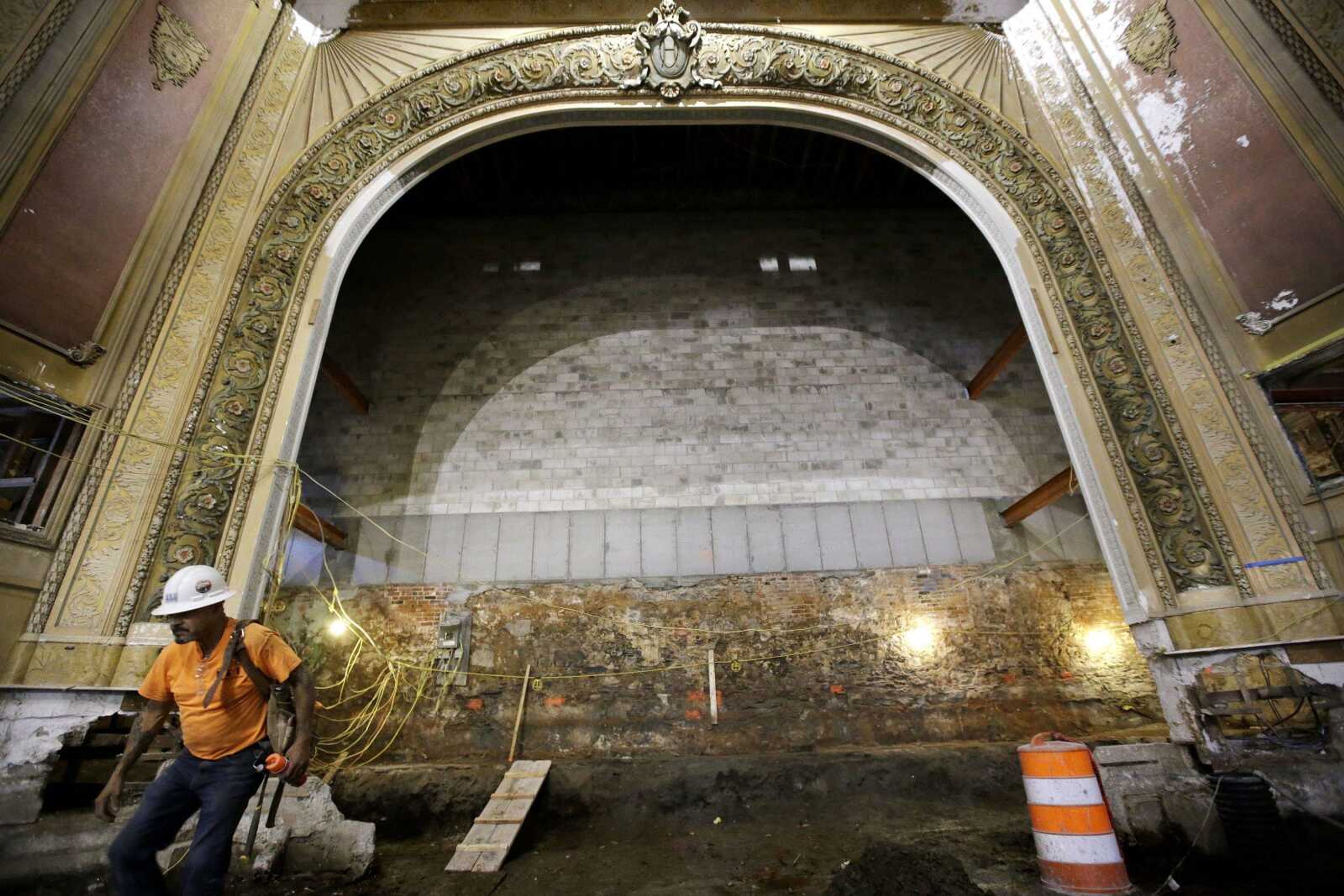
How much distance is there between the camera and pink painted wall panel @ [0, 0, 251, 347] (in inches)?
142

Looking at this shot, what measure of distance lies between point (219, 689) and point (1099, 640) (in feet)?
26.5

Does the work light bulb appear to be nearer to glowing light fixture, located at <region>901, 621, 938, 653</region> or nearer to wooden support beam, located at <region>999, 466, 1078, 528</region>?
glowing light fixture, located at <region>901, 621, 938, 653</region>

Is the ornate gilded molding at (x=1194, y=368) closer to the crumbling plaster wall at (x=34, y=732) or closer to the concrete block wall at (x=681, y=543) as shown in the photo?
the concrete block wall at (x=681, y=543)

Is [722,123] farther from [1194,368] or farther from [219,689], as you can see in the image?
[219,689]

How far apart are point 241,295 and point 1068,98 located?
291 inches

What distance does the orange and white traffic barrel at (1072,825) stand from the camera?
8.76 ft

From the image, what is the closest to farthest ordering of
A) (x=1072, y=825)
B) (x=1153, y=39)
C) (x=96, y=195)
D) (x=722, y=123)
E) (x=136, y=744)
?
(x=136, y=744) → (x=1072, y=825) → (x=96, y=195) → (x=1153, y=39) → (x=722, y=123)

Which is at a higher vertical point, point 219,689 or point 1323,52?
point 1323,52

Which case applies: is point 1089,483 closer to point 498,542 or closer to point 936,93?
point 936,93

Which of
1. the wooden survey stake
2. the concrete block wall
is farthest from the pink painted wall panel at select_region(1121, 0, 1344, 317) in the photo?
the wooden survey stake

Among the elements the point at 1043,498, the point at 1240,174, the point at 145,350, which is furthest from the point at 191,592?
the point at 1043,498

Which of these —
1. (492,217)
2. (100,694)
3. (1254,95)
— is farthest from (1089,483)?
(492,217)

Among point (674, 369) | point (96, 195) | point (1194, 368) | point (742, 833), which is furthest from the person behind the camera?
point (674, 369)

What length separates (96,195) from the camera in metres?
4.00
